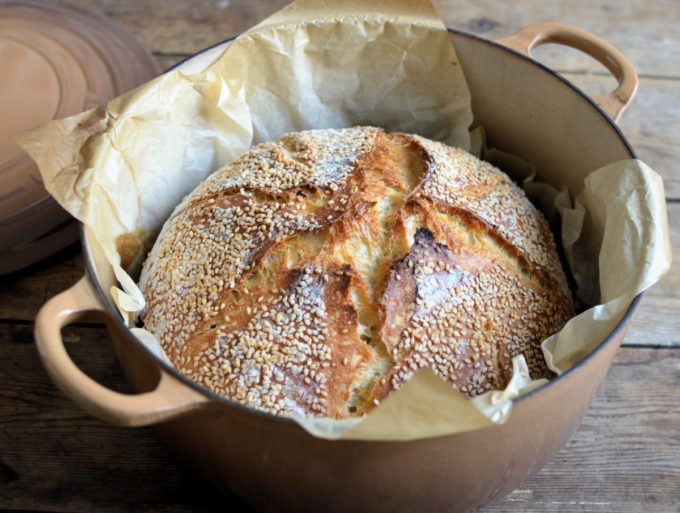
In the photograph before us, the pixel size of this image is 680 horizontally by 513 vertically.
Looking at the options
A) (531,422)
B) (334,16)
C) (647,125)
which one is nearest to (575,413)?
(531,422)

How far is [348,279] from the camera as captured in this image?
3.21 feet

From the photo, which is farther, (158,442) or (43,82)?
(43,82)

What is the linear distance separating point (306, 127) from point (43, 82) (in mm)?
505

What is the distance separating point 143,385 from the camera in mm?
883

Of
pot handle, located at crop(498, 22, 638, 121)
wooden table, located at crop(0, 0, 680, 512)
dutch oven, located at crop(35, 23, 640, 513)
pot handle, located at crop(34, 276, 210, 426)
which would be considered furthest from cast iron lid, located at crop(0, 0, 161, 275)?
pot handle, located at crop(498, 22, 638, 121)

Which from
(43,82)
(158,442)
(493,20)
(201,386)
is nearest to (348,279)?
(201,386)

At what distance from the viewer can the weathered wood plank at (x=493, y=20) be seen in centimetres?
170

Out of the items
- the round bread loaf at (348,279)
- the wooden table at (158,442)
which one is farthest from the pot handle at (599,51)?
the wooden table at (158,442)

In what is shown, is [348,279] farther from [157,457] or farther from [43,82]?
[43,82]

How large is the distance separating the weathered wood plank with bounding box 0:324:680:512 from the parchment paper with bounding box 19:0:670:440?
169 mm

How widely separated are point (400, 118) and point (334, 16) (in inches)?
8.4

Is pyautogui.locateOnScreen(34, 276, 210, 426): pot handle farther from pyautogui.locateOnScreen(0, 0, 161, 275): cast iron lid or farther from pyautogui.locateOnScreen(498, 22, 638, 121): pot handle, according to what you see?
pyautogui.locateOnScreen(498, 22, 638, 121): pot handle

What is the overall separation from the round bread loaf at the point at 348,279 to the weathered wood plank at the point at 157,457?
181 mm

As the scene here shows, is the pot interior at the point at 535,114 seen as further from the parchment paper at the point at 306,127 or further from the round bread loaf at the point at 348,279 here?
the round bread loaf at the point at 348,279
